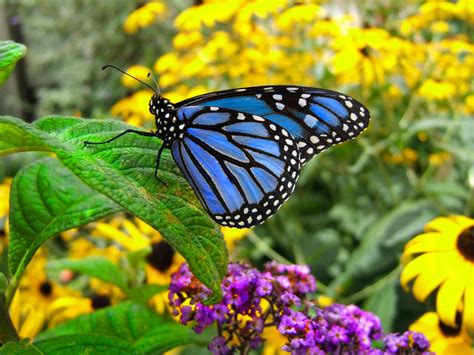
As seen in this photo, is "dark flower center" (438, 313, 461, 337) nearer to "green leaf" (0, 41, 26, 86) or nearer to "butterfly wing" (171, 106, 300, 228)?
"butterfly wing" (171, 106, 300, 228)

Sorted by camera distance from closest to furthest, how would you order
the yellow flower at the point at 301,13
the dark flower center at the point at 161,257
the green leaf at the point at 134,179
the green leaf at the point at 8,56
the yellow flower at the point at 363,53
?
the green leaf at the point at 134,179, the green leaf at the point at 8,56, the dark flower center at the point at 161,257, the yellow flower at the point at 363,53, the yellow flower at the point at 301,13

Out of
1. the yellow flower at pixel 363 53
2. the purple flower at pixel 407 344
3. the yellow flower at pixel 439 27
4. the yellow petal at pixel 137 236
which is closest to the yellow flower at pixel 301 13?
the yellow flower at pixel 363 53

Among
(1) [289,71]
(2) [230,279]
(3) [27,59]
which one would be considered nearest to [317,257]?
(1) [289,71]

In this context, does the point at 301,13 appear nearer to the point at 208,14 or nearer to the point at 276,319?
the point at 208,14

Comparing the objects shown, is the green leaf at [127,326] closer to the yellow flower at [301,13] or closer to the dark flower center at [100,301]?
the dark flower center at [100,301]

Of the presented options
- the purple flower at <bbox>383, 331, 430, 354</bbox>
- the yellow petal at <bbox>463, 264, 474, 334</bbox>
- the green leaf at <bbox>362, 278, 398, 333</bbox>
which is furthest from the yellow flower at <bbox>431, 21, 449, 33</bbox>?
the purple flower at <bbox>383, 331, 430, 354</bbox>

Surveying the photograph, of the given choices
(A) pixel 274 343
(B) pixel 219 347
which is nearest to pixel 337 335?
(B) pixel 219 347

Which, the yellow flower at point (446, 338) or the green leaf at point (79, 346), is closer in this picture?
the green leaf at point (79, 346)

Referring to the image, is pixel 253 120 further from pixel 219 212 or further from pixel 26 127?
pixel 26 127

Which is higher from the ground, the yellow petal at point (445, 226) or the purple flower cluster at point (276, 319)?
the purple flower cluster at point (276, 319)
